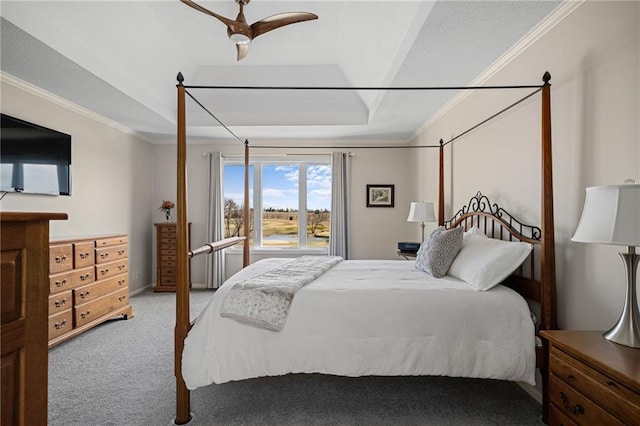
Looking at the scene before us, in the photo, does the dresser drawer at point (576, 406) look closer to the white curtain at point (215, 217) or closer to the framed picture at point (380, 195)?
the framed picture at point (380, 195)

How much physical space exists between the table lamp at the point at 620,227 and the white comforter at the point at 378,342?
572mm

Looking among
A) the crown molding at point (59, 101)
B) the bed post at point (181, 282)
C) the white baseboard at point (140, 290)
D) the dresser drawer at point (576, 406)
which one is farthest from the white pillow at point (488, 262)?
the white baseboard at point (140, 290)

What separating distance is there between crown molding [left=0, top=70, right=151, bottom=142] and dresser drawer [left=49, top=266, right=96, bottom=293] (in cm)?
181

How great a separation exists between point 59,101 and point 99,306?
2240 mm

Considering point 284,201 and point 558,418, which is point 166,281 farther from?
point 558,418

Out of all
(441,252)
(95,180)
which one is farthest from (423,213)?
(95,180)

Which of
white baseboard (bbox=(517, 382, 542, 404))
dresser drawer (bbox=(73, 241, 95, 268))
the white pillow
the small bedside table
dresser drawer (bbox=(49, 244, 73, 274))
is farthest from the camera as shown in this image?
the small bedside table

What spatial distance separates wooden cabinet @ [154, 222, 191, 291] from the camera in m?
5.17

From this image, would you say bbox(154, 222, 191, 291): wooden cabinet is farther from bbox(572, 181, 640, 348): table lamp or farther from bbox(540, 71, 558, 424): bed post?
bbox(572, 181, 640, 348): table lamp

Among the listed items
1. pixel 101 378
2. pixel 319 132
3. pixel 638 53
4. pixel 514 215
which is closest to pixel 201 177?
pixel 319 132

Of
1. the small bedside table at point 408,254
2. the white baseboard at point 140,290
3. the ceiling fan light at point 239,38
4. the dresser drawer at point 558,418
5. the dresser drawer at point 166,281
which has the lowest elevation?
the white baseboard at point 140,290

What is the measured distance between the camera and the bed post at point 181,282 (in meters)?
2.01

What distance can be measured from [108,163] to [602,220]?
5102 mm

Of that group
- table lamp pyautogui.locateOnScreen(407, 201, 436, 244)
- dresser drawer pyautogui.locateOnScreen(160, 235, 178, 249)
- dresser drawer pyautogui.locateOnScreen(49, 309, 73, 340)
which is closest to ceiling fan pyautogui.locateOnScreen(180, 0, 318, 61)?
table lamp pyautogui.locateOnScreen(407, 201, 436, 244)
